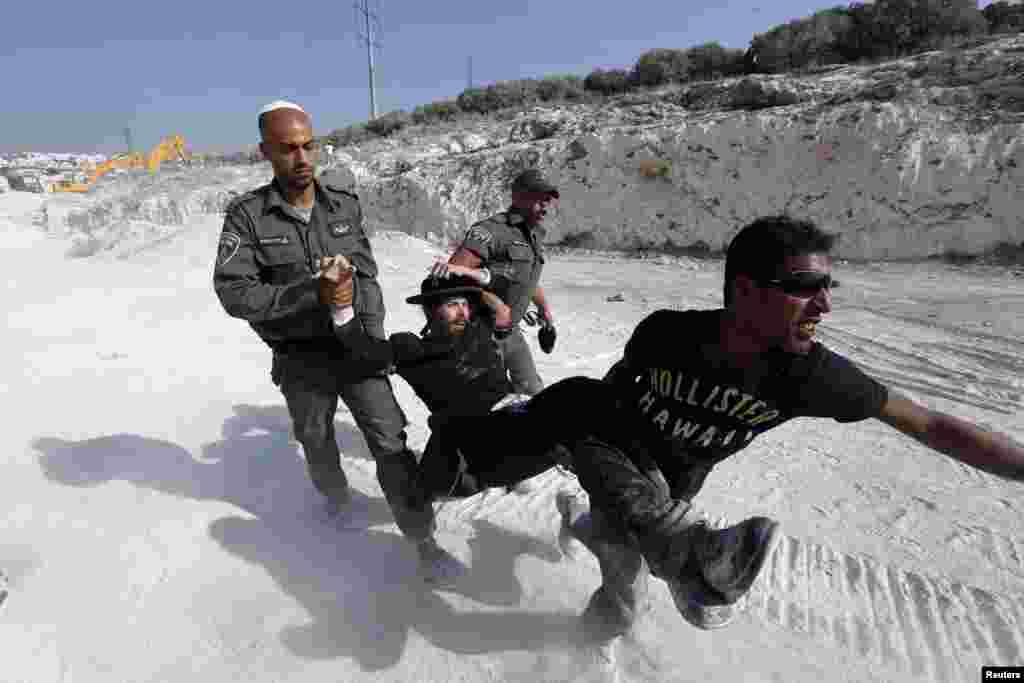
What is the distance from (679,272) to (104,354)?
8.65 metres

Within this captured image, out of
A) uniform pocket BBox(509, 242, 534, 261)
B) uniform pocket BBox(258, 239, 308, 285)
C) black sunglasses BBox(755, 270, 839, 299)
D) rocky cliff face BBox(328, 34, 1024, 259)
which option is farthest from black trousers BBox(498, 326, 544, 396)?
rocky cliff face BBox(328, 34, 1024, 259)

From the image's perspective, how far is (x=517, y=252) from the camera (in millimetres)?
3408

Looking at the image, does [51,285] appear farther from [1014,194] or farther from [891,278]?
[1014,194]

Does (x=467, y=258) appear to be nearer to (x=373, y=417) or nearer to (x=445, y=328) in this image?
(x=445, y=328)

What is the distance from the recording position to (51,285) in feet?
25.2

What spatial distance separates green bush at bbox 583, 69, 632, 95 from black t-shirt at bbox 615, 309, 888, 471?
78.9 feet

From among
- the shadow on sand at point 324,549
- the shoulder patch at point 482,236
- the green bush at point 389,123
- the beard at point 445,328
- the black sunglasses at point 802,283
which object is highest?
the green bush at point 389,123

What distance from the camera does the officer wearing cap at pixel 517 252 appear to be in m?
3.34

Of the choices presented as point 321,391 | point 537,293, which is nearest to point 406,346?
point 321,391

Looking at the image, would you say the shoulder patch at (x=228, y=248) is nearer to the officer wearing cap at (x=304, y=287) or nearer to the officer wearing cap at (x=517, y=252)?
the officer wearing cap at (x=304, y=287)

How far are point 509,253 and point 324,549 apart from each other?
1.93m

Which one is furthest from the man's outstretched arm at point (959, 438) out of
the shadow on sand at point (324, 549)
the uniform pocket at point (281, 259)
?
the uniform pocket at point (281, 259)

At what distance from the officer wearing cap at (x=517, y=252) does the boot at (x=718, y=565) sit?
206 cm

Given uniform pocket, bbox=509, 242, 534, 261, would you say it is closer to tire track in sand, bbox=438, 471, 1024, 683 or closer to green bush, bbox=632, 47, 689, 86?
tire track in sand, bbox=438, 471, 1024, 683
